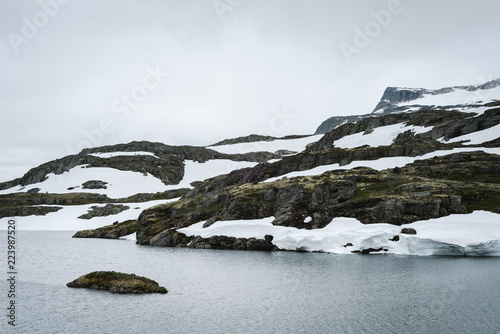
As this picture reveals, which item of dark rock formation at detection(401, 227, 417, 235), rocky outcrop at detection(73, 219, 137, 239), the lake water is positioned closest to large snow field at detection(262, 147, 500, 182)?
dark rock formation at detection(401, 227, 417, 235)

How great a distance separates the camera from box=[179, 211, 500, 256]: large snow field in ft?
186

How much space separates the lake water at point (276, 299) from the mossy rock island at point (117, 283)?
4.18ft

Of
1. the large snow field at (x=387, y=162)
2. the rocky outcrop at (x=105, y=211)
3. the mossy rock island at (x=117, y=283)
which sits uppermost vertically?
the large snow field at (x=387, y=162)

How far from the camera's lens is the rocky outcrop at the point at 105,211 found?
148 meters

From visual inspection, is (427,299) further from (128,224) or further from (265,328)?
(128,224)

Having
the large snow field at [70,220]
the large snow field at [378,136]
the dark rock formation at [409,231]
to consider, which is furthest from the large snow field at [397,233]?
the large snow field at [70,220]

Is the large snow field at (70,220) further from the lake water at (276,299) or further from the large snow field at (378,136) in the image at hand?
the large snow field at (378,136)

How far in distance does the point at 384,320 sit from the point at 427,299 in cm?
802

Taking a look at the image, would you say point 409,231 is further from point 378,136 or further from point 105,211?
point 105,211

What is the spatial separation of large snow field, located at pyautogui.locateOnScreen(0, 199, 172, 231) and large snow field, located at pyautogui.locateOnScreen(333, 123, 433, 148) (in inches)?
3653

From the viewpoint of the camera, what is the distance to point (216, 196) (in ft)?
323

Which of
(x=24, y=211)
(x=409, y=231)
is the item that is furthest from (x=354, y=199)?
(x=24, y=211)

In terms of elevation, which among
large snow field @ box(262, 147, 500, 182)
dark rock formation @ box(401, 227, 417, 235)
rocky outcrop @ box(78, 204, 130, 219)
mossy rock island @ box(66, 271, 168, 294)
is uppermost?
large snow field @ box(262, 147, 500, 182)

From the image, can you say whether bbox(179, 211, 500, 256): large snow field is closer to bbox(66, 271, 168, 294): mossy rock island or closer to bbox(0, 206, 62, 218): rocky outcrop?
bbox(66, 271, 168, 294): mossy rock island
